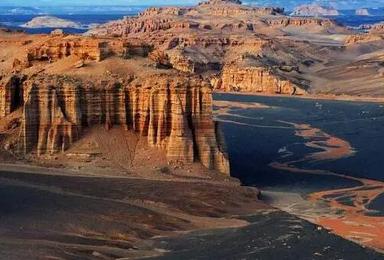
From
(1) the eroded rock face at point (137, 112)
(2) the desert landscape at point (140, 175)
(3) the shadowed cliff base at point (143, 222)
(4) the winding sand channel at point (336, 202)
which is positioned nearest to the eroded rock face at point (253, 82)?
(4) the winding sand channel at point (336, 202)

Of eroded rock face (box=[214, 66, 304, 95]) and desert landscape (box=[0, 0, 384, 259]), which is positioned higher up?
desert landscape (box=[0, 0, 384, 259])

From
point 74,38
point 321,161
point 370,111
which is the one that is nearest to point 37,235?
point 74,38

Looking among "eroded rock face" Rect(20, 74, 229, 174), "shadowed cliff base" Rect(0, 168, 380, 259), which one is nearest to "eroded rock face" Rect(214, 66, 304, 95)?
"eroded rock face" Rect(20, 74, 229, 174)

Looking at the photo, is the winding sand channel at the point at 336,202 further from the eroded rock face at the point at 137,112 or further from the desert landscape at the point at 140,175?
the eroded rock face at the point at 137,112

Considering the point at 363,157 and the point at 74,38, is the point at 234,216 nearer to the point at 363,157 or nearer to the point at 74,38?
the point at 74,38

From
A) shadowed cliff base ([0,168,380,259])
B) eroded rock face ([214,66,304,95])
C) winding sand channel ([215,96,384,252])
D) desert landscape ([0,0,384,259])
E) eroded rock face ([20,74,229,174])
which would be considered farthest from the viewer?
eroded rock face ([214,66,304,95])

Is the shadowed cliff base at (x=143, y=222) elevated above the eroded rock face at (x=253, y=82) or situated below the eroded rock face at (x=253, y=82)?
above

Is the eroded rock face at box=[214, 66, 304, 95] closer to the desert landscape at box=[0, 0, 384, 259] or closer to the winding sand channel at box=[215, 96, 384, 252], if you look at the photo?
the winding sand channel at box=[215, 96, 384, 252]

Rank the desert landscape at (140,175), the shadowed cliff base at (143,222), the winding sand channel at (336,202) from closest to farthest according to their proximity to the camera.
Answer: the shadowed cliff base at (143,222), the desert landscape at (140,175), the winding sand channel at (336,202)
